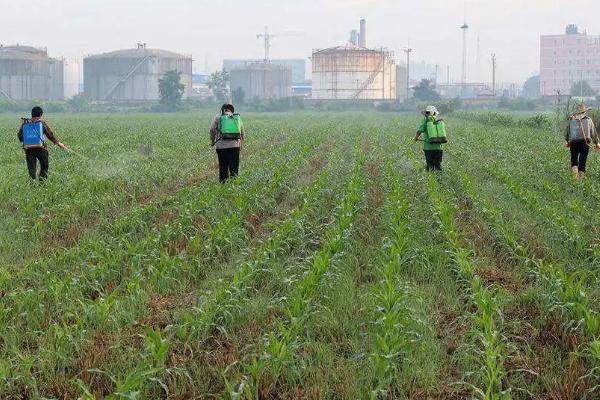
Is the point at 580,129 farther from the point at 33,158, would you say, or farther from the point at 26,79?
the point at 26,79

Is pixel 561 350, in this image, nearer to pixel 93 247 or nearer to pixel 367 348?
pixel 367 348

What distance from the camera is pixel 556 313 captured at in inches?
248

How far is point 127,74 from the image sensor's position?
106 metres

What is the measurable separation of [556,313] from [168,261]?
3850 mm

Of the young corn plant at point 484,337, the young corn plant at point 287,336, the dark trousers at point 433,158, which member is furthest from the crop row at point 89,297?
the dark trousers at point 433,158

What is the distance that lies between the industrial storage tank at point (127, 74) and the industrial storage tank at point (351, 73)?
22.3 m

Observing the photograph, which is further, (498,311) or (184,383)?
(498,311)

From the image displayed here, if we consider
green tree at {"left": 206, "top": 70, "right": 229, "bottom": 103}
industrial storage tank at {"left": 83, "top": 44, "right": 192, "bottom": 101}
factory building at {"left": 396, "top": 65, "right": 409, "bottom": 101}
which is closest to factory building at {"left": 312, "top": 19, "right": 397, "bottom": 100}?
green tree at {"left": 206, "top": 70, "right": 229, "bottom": 103}

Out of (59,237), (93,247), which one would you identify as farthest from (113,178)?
(93,247)

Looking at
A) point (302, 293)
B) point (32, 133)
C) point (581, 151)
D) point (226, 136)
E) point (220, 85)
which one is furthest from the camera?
point (220, 85)

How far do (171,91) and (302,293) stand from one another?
87.4m

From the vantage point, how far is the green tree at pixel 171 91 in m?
90.7

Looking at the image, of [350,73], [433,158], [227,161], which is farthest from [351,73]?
[227,161]

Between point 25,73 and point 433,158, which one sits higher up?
point 25,73
